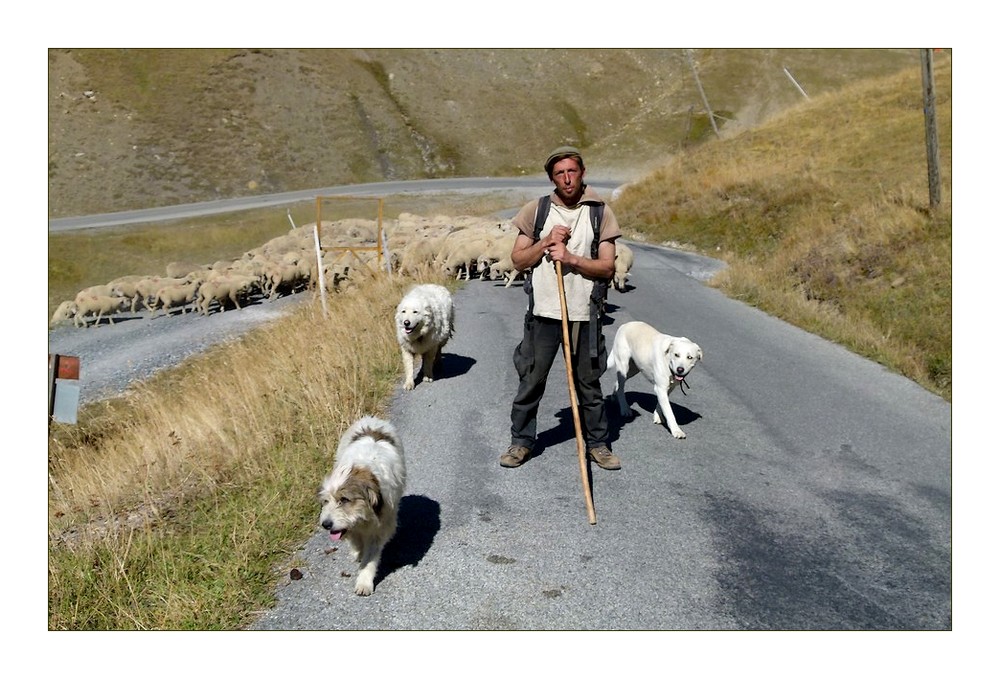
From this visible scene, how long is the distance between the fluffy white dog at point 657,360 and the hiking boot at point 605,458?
4.16 feet

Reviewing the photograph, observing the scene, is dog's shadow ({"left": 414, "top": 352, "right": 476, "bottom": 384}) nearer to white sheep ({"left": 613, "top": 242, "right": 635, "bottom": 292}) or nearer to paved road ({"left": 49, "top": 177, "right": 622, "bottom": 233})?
white sheep ({"left": 613, "top": 242, "right": 635, "bottom": 292})

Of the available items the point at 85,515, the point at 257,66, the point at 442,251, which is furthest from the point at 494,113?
the point at 85,515

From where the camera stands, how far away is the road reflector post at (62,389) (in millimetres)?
4570

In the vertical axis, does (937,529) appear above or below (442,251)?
below

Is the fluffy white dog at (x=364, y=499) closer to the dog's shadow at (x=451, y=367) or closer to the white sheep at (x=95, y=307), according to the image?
the dog's shadow at (x=451, y=367)

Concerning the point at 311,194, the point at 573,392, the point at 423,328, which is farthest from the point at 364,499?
the point at 311,194

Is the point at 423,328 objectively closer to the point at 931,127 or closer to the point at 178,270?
the point at 931,127

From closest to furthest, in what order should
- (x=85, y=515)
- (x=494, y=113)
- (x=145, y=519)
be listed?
(x=145, y=519) → (x=85, y=515) → (x=494, y=113)

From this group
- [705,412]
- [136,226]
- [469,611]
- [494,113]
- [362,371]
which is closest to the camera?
[469,611]

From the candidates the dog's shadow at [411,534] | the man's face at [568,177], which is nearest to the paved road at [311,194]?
the dog's shadow at [411,534]

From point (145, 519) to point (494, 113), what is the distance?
5703cm

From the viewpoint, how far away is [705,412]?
29.0ft

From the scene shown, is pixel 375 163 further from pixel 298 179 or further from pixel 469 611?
pixel 469 611

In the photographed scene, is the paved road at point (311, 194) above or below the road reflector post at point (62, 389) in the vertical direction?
above
